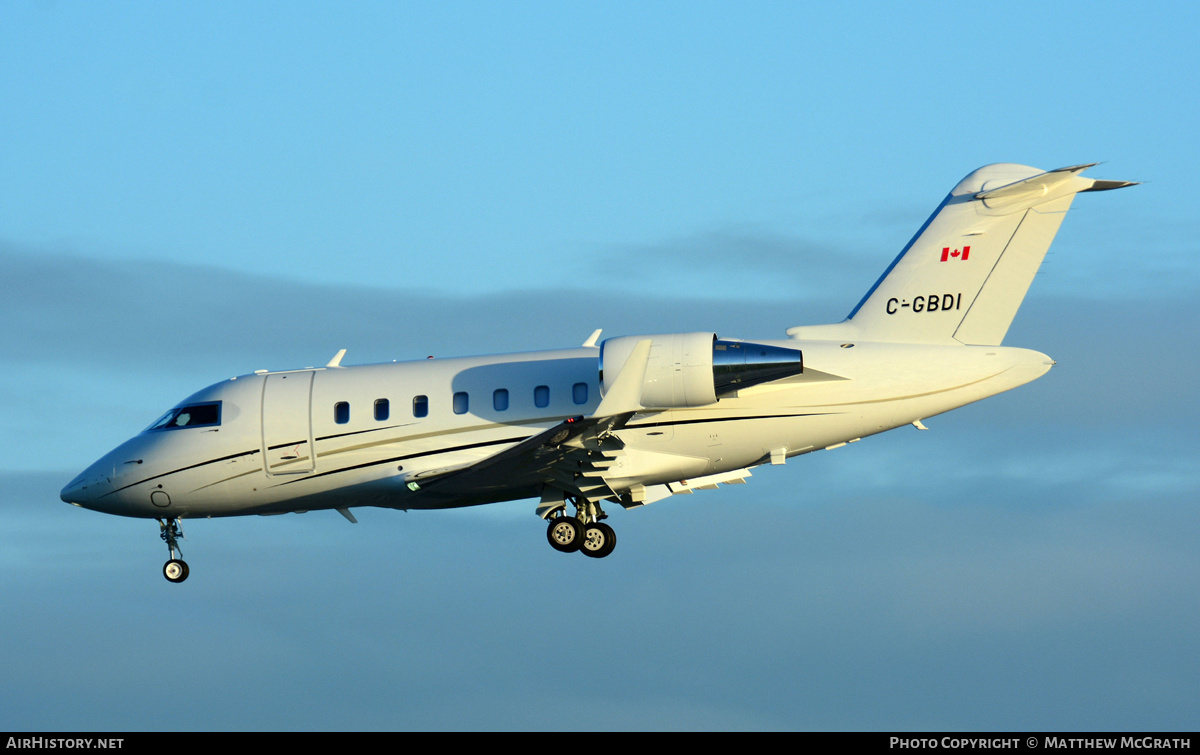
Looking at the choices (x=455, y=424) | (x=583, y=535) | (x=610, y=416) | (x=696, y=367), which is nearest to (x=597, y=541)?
(x=583, y=535)

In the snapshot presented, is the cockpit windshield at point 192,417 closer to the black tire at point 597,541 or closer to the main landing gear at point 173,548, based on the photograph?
the main landing gear at point 173,548

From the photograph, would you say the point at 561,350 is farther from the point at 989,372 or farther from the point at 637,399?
the point at 989,372

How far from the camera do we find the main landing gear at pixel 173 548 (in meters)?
29.8

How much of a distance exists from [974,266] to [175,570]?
1756 centimetres

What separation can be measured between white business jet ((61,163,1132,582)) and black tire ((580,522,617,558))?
3 centimetres

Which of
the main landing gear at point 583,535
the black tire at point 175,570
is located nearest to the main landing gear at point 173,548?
the black tire at point 175,570

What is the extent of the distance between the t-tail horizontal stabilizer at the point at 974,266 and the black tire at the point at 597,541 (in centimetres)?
539

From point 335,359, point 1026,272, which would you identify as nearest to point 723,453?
point 1026,272

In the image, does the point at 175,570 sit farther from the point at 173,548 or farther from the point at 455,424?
the point at 455,424

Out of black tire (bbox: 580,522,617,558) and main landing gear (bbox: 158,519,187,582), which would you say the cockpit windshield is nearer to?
main landing gear (bbox: 158,519,187,582)

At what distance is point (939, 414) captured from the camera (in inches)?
1050

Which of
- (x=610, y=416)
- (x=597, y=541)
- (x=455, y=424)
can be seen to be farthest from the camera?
(x=597, y=541)

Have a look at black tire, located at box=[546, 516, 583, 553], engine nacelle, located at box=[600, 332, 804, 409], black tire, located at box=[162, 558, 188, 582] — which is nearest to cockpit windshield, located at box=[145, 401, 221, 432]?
black tire, located at box=[162, 558, 188, 582]

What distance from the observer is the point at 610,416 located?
24.6 metres
